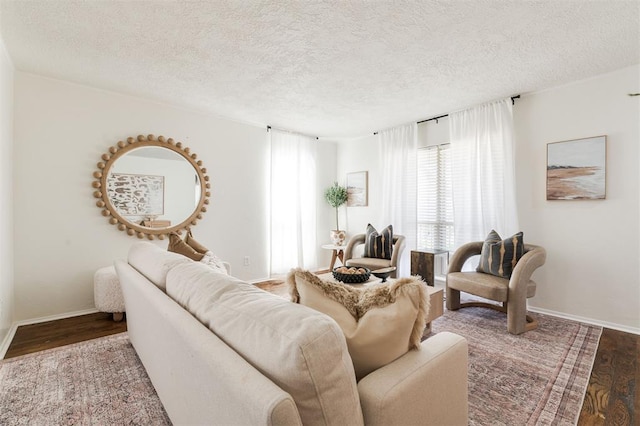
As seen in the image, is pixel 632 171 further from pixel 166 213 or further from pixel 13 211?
pixel 13 211

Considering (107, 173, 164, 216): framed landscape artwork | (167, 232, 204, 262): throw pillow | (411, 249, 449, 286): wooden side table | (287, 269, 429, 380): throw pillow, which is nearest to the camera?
(287, 269, 429, 380): throw pillow

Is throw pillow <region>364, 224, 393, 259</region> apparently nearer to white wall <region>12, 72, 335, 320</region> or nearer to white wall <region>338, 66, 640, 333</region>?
white wall <region>338, 66, 640, 333</region>

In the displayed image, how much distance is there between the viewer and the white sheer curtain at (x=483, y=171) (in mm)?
3443

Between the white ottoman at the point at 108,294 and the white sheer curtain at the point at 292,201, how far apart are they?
219cm

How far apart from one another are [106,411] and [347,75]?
3.13m

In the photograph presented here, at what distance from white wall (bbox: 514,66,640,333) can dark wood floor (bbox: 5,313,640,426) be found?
392 mm

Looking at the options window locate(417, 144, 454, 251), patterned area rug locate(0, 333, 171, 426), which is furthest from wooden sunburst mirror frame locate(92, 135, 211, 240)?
window locate(417, 144, 454, 251)

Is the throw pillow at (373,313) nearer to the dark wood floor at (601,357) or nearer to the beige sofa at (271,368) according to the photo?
the beige sofa at (271,368)

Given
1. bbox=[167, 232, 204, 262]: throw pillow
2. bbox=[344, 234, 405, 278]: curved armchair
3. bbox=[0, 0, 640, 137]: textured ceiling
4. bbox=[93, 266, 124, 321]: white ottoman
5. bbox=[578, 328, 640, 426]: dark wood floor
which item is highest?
bbox=[0, 0, 640, 137]: textured ceiling

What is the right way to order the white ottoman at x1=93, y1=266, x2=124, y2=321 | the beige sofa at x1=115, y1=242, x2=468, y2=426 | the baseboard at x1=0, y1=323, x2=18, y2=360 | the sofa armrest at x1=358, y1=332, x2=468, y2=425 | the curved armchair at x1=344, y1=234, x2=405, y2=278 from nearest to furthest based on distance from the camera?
the beige sofa at x1=115, y1=242, x2=468, y2=426, the sofa armrest at x1=358, y1=332, x2=468, y2=425, the baseboard at x1=0, y1=323, x2=18, y2=360, the white ottoman at x1=93, y1=266, x2=124, y2=321, the curved armchair at x1=344, y1=234, x2=405, y2=278

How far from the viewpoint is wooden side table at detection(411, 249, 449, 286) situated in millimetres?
3686

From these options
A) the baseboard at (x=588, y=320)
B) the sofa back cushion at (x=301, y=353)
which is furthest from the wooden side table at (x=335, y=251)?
the sofa back cushion at (x=301, y=353)

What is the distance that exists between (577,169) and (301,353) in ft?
12.1

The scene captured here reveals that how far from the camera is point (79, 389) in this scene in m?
1.86
